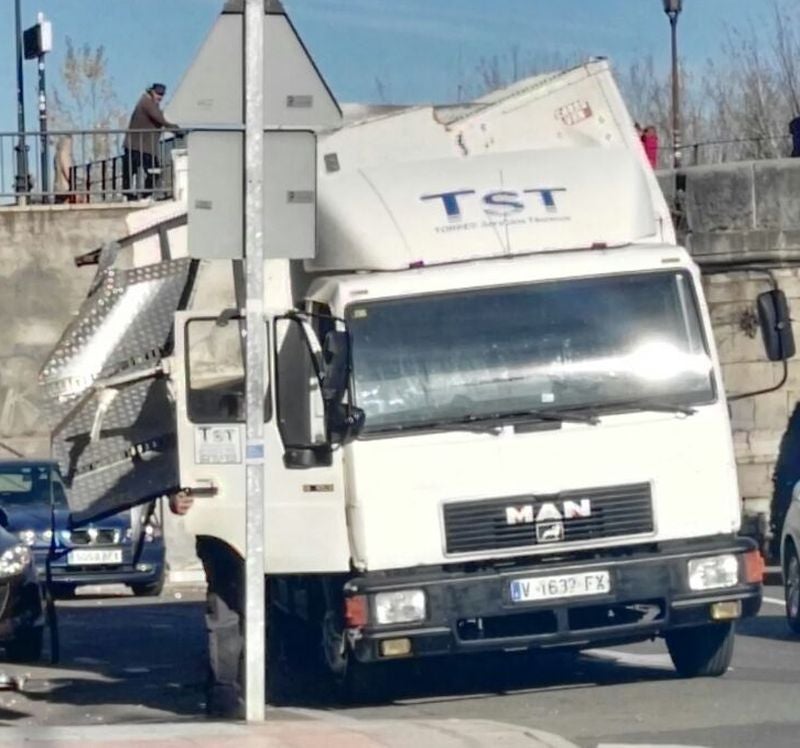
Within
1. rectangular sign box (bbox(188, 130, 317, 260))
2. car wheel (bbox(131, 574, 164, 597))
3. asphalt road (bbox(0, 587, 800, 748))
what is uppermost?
rectangular sign box (bbox(188, 130, 317, 260))

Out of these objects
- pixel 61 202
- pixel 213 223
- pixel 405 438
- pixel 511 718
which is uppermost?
pixel 61 202

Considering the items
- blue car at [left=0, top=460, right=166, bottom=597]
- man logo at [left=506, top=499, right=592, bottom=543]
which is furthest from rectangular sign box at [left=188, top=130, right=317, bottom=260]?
blue car at [left=0, top=460, right=166, bottom=597]

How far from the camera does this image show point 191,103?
9.91 metres

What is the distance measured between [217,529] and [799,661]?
14.2ft

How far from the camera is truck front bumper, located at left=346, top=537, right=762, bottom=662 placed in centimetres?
1094

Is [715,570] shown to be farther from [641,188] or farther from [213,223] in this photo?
[213,223]

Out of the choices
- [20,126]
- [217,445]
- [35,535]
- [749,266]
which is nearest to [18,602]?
[217,445]

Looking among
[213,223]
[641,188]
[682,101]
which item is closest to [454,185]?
[641,188]

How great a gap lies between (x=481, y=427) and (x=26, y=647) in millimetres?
5461

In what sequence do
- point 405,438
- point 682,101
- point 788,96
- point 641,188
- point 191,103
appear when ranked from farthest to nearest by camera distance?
1. point 682,101
2. point 788,96
3. point 641,188
4. point 405,438
5. point 191,103

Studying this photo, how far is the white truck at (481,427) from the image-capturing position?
11.0 metres

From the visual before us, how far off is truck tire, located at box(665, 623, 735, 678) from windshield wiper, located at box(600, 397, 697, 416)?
149 cm

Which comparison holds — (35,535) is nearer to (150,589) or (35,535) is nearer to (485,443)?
(150,589)

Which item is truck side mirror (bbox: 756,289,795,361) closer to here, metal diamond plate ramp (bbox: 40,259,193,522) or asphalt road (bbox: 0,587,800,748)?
asphalt road (bbox: 0,587,800,748)
